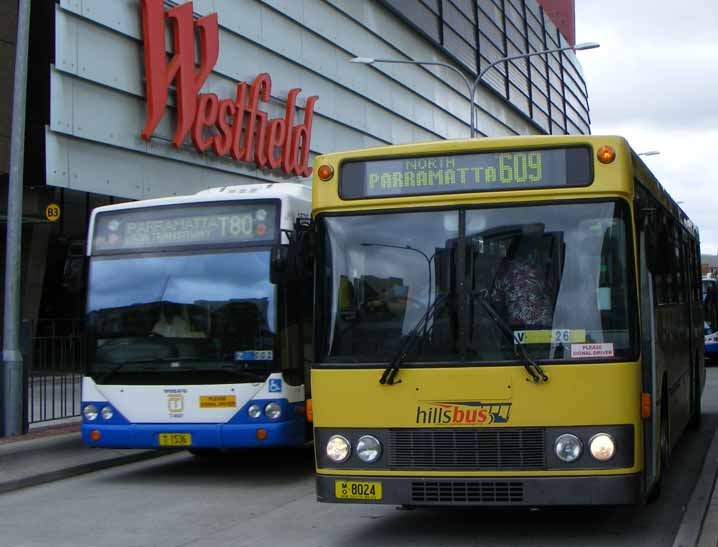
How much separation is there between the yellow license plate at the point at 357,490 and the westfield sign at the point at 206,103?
1843 centimetres

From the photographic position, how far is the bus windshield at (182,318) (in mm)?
11094

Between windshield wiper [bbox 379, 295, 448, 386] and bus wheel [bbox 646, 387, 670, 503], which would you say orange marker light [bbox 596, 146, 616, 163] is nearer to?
windshield wiper [bbox 379, 295, 448, 386]

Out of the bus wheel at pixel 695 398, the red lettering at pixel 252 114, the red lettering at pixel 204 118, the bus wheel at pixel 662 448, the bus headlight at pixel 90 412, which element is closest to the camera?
the bus wheel at pixel 662 448

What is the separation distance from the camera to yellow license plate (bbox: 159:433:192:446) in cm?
1109

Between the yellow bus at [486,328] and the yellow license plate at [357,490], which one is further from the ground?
the yellow bus at [486,328]

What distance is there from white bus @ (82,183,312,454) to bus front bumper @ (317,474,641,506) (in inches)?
138

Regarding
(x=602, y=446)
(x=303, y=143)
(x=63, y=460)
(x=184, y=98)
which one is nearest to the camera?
(x=602, y=446)

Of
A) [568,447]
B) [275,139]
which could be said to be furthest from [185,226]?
[275,139]

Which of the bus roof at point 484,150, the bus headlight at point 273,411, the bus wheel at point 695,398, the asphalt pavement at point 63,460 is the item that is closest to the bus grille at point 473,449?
the bus roof at point 484,150

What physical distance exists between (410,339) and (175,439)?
14.4ft

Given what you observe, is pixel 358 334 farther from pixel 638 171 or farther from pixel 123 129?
pixel 123 129

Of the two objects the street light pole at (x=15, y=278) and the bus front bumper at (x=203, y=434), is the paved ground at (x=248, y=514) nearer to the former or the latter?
the bus front bumper at (x=203, y=434)

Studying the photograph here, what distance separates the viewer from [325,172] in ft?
26.8

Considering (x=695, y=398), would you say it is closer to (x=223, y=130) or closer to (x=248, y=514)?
(x=248, y=514)
